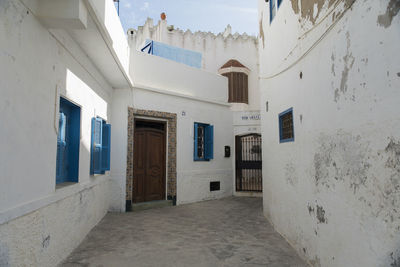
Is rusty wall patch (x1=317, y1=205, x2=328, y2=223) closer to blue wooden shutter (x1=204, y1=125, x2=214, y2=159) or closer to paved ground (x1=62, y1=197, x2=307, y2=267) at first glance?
paved ground (x1=62, y1=197, x2=307, y2=267)

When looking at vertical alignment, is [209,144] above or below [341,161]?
above

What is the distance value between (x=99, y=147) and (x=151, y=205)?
2366 mm

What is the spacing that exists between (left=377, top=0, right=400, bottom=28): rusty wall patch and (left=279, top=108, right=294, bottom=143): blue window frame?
7.07 ft

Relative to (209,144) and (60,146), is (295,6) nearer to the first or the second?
(60,146)

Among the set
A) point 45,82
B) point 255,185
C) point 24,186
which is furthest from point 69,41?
point 255,185

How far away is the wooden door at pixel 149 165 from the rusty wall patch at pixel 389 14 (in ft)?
19.3

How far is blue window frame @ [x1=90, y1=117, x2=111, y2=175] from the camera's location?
482 cm

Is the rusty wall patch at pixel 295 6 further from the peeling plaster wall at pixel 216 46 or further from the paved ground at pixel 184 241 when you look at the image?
the peeling plaster wall at pixel 216 46

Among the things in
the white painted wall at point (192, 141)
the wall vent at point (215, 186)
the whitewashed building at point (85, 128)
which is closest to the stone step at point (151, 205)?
the whitewashed building at point (85, 128)

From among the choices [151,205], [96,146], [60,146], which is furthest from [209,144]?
[60,146]

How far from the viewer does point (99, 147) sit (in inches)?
204

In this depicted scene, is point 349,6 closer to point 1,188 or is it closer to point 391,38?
point 391,38

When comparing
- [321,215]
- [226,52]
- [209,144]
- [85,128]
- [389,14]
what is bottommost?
[321,215]

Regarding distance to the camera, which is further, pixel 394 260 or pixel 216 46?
pixel 216 46
